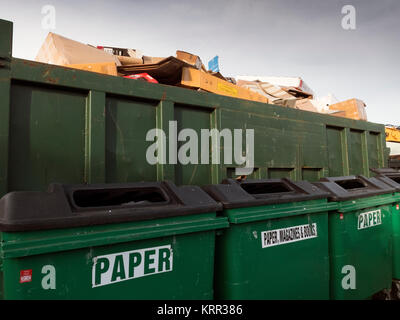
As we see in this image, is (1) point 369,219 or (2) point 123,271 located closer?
(2) point 123,271

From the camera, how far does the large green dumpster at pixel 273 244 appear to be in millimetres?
1756

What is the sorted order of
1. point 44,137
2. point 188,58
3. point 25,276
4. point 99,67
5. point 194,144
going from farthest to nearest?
point 188,58 < point 194,144 < point 99,67 < point 44,137 < point 25,276

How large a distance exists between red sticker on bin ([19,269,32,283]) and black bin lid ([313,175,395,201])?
7.08ft

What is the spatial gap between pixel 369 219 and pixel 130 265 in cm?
232

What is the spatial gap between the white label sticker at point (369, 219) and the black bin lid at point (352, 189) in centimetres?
18

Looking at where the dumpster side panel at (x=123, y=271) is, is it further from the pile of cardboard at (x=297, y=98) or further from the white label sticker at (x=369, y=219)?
the pile of cardboard at (x=297, y=98)

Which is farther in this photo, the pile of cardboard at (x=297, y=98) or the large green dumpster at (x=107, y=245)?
the pile of cardboard at (x=297, y=98)

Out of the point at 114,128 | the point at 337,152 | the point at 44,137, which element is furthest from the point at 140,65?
the point at 337,152

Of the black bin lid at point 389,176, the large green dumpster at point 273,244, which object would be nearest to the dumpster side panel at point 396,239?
the black bin lid at point 389,176

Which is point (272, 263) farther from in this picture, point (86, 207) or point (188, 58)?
point (188, 58)

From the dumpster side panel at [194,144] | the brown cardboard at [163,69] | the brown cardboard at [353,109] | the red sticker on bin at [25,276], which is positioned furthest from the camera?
the brown cardboard at [353,109]

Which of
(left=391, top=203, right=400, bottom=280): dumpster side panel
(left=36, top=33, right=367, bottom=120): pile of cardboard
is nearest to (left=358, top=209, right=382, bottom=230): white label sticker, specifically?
(left=391, top=203, right=400, bottom=280): dumpster side panel

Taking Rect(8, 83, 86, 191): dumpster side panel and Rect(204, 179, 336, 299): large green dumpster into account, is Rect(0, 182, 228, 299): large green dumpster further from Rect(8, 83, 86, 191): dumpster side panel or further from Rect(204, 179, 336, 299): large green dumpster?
Rect(8, 83, 86, 191): dumpster side panel

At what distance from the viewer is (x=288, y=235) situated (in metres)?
2.01
